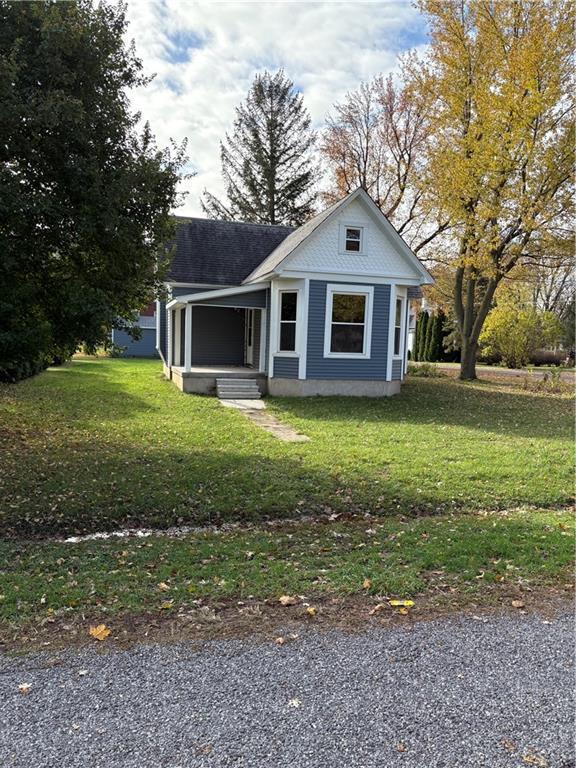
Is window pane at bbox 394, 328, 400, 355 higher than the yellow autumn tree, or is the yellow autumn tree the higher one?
the yellow autumn tree

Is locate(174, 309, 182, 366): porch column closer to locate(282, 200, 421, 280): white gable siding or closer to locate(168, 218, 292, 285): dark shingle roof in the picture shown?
locate(168, 218, 292, 285): dark shingle roof

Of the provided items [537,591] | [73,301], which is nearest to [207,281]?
[73,301]

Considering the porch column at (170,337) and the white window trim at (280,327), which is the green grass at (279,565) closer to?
the white window trim at (280,327)

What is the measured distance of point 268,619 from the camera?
351 centimetres

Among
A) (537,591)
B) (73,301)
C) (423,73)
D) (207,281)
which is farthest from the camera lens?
(423,73)

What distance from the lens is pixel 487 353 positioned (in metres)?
31.2

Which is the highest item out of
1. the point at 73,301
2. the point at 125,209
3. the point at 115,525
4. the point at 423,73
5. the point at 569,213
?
the point at 423,73

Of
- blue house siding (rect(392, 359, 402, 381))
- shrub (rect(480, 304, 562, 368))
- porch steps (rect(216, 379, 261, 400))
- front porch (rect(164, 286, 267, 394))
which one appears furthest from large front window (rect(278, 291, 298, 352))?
shrub (rect(480, 304, 562, 368))

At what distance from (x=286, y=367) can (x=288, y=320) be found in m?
1.34

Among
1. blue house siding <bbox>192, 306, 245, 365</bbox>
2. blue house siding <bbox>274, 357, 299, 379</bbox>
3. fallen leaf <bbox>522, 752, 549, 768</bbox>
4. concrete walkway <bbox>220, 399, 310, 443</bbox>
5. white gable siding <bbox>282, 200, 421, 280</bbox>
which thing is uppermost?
white gable siding <bbox>282, 200, 421, 280</bbox>

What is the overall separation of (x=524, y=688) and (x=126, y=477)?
5279mm

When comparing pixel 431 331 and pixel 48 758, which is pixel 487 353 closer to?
pixel 431 331

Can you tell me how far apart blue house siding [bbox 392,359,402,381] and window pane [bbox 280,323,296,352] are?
3074mm

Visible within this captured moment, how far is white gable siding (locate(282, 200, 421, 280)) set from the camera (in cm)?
1458
